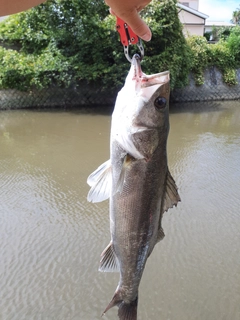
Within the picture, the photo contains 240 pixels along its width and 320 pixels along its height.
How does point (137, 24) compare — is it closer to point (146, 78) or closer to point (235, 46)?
point (146, 78)

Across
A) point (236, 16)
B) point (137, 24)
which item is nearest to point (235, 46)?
point (137, 24)

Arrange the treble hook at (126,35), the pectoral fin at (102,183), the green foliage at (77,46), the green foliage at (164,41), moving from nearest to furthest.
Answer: the pectoral fin at (102,183)
the treble hook at (126,35)
the green foliage at (77,46)
the green foliage at (164,41)

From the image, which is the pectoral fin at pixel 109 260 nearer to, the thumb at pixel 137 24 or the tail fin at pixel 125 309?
the tail fin at pixel 125 309

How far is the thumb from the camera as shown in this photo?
4.98ft

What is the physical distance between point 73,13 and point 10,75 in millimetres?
2594

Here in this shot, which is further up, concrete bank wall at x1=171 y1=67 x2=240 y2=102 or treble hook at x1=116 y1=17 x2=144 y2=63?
treble hook at x1=116 y1=17 x2=144 y2=63

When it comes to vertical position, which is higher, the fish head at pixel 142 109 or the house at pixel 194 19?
the house at pixel 194 19

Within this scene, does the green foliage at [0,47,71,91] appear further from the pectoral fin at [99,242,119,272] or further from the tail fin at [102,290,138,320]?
the tail fin at [102,290,138,320]

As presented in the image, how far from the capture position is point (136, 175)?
1.46m

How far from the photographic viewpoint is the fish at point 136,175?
1.45 m

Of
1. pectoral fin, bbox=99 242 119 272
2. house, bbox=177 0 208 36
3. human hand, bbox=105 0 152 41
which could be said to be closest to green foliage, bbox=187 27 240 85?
house, bbox=177 0 208 36

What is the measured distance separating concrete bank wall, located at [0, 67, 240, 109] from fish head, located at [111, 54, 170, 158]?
30.7 ft

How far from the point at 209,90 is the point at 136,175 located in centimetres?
1232

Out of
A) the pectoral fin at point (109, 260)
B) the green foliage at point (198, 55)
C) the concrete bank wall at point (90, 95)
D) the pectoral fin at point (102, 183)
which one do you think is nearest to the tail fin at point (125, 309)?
the pectoral fin at point (109, 260)
